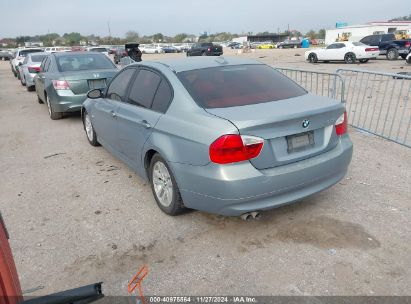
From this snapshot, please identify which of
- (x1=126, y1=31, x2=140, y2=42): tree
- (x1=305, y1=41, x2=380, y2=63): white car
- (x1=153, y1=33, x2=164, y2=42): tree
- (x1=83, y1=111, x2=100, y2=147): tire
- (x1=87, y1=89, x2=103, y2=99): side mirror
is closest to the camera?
(x1=87, y1=89, x2=103, y2=99): side mirror

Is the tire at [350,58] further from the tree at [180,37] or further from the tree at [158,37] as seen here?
the tree at [158,37]

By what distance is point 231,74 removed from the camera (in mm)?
3750

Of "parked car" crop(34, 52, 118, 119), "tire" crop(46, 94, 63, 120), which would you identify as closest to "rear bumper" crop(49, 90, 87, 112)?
"parked car" crop(34, 52, 118, 119)

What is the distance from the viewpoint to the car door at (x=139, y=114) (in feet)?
12.1

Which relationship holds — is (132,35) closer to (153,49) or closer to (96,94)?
(153,49)

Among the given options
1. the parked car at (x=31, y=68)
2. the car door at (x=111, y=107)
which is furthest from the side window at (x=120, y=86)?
the parked car at (x=31, y=68)

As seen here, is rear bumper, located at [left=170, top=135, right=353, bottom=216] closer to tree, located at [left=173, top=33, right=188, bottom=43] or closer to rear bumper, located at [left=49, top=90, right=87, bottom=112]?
rear bumper, located at [left=49, top=90, right=87, bottom=112]

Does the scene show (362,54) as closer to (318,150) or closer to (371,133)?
(371,133)

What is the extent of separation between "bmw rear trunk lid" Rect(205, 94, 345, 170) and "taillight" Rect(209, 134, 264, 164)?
46mm

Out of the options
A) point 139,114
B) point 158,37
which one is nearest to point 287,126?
point 139,114

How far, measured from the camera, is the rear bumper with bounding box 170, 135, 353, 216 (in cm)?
288

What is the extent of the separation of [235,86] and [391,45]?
25.4m

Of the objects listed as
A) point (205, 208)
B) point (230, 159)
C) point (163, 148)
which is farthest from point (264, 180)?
point (163, 148)

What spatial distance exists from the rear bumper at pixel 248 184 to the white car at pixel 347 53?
21.9 m
